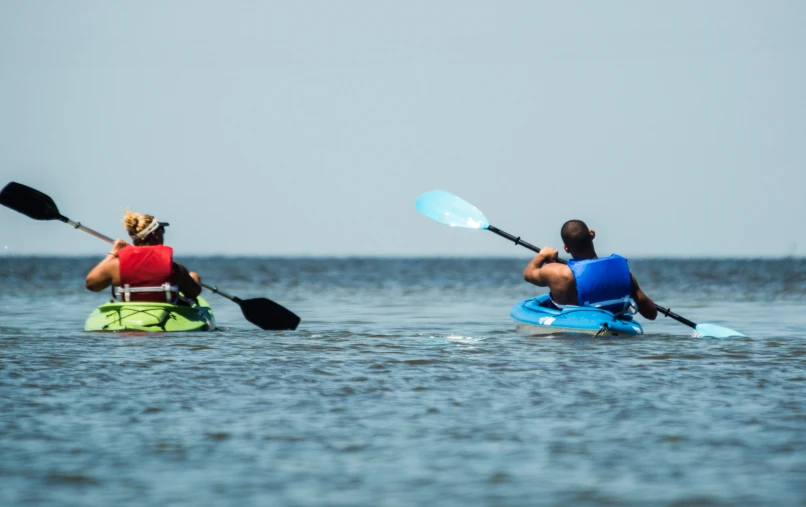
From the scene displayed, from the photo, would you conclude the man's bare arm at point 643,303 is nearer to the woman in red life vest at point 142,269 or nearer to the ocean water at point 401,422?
the ocean water at point 401,422

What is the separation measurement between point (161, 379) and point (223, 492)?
4017 millimetres

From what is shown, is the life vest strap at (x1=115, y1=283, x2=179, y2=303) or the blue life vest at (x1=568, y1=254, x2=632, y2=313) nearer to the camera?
the blue life vest at (x1=568, y1=254, x2=632, y2=313)

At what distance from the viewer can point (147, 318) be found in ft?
42.4

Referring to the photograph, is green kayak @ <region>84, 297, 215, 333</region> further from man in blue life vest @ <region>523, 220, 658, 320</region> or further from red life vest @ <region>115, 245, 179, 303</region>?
man in blue life vest @ <region>523, 220, 658, 320</region>

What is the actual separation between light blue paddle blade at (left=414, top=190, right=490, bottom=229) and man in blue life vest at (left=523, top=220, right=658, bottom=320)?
214 centimetres

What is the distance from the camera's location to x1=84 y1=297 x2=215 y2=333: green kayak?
12.9m

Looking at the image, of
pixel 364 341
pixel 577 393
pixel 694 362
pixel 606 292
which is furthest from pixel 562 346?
pixel 577 393

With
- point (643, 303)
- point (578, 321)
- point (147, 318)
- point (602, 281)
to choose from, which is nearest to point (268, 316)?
point (147, 318)

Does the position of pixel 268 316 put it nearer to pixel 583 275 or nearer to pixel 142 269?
pixel 142 269

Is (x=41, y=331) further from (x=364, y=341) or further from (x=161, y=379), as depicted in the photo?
(x=161, y=379)

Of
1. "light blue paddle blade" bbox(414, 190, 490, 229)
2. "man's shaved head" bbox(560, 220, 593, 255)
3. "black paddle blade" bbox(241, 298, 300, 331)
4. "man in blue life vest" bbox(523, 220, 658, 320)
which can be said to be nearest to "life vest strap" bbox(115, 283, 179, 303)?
"black paddle blade" bbox(241, 298, 300, 331)

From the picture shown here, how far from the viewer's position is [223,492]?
543cm

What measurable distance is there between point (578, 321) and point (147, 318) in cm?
489

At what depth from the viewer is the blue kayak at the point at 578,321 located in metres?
12.5
